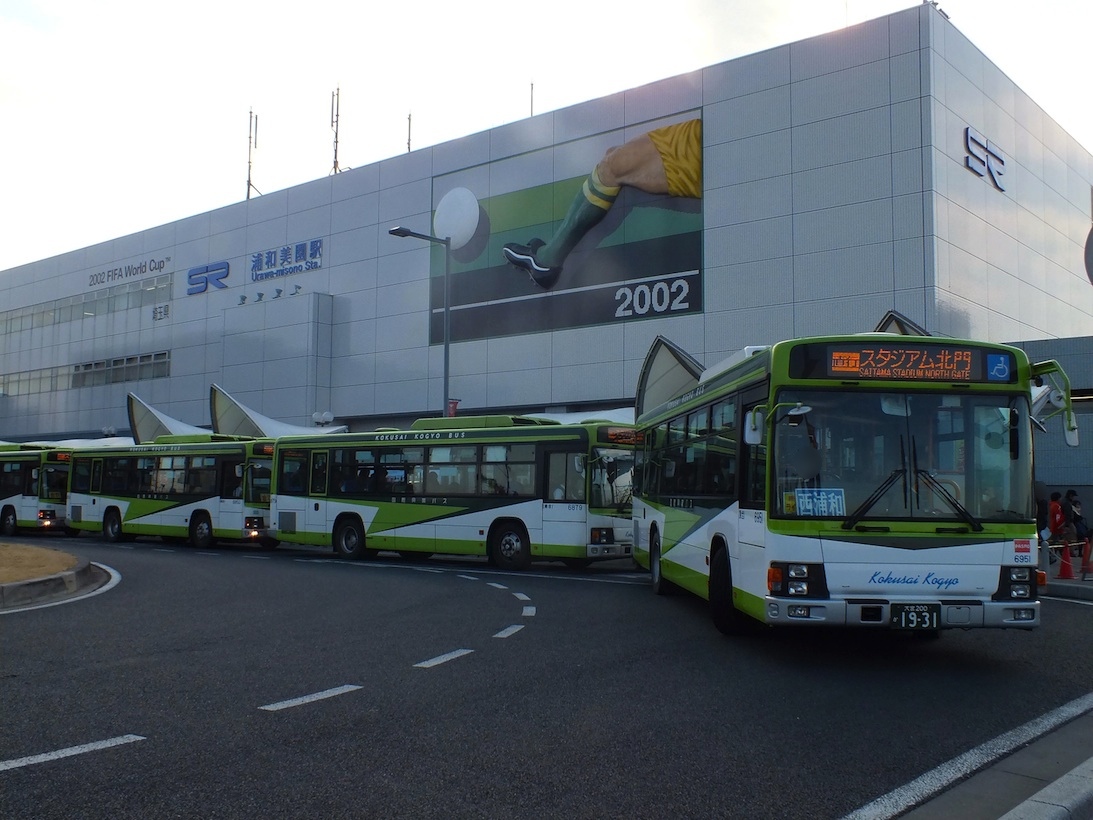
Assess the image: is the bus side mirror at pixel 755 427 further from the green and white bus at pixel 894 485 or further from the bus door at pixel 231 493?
the bus door at pixel 231 493

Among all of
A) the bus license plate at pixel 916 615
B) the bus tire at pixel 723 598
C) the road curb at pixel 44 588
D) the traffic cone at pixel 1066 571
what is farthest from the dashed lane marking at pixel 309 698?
the traffic cone at pixel 1066 571

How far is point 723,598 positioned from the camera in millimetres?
10234

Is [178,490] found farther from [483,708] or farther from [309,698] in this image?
[483,708]

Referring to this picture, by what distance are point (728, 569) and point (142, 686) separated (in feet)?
18.2

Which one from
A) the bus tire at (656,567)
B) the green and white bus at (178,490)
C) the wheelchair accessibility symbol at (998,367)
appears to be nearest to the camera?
the wheelchair accessibility symbol at (998,367)

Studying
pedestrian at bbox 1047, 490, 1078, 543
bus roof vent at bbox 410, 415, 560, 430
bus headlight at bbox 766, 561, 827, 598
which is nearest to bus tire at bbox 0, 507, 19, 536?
bus roof vent at bbox 410, 415, 560, 430

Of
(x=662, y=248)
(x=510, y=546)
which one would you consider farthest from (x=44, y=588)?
(x=662, y=248)

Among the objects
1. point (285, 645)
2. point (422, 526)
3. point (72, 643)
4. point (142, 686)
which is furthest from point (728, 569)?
point (422, 526)

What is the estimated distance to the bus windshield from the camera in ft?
27.5

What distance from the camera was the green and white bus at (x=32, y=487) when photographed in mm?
31484

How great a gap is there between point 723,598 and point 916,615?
242cm

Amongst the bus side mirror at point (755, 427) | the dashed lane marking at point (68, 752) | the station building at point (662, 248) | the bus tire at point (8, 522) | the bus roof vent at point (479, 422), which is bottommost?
the bus tire at point (8, 522)

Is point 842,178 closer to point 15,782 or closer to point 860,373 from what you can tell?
point 860,373

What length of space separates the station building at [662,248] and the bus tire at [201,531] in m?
7.14
